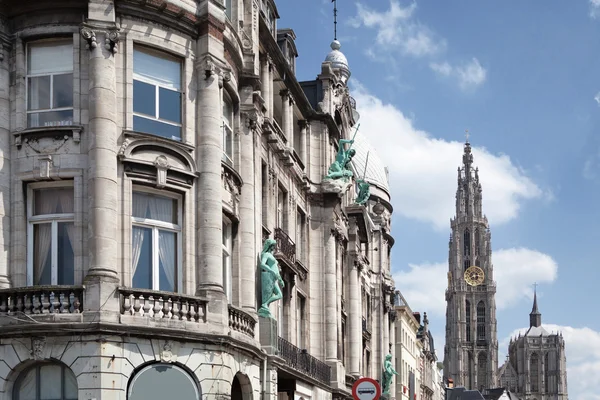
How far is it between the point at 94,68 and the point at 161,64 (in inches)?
81.8

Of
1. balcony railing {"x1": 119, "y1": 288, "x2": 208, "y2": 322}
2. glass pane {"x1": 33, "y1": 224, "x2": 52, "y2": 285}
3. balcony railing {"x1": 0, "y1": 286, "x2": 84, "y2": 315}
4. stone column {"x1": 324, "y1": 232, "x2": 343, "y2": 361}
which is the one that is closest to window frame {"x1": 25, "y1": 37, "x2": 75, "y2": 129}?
glass pane {"x1": 33, "y1": 224, "x2": 52, "y2": 285}

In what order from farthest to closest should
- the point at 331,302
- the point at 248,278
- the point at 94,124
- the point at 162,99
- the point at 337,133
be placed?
1. the point at 337,133
2. the point at 331,302
3. the point at 248,278
4. the point at 162,99
5. the point at 94,124

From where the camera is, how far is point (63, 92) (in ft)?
82.0

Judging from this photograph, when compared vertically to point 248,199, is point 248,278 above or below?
below

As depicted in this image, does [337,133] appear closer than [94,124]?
No

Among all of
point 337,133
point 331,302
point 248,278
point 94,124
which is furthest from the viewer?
point 337,133

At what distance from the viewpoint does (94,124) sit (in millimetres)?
24281

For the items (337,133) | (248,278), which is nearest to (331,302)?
(337,133)

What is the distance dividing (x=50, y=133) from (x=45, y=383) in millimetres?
5463

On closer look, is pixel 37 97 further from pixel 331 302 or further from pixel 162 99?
pixel 331 302

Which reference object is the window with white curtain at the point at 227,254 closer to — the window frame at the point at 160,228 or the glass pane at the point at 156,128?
the window frame at the point at 160,228

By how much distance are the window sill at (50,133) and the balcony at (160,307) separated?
3.61m

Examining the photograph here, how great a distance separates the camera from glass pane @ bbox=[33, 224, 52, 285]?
24297mm

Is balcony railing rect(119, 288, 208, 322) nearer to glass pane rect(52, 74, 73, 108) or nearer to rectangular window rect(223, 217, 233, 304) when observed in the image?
rectangular window rect(223, 217, 233, 304)
